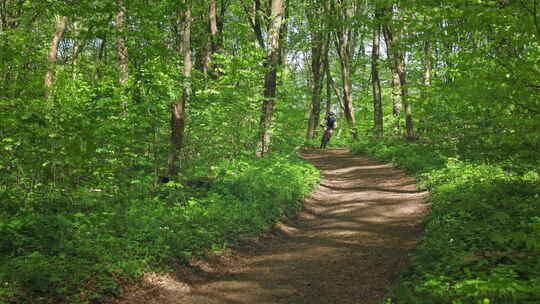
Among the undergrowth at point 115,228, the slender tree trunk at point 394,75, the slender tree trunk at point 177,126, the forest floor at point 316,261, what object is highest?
the slender tree trunk at point 394,75

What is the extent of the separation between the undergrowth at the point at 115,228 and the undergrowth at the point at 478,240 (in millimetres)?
3246

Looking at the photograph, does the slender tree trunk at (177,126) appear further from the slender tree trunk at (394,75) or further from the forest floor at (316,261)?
the slender tree trunk at (394,75)

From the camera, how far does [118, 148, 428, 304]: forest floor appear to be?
527cm

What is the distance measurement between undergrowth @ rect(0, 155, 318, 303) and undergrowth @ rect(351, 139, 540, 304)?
3246 millimetres

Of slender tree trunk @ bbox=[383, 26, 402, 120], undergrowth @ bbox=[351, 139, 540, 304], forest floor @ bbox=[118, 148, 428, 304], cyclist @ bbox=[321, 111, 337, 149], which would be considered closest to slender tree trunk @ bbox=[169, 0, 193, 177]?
forest floor @ bbox=[118, 148, 428, 304]

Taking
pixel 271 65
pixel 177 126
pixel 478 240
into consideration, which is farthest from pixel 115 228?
pixel 271 65

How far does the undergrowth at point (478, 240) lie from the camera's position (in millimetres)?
3612

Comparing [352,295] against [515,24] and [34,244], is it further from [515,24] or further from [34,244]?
[515,24]

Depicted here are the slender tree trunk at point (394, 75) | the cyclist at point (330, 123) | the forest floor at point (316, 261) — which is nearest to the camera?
the forest floor at point (316, 261)

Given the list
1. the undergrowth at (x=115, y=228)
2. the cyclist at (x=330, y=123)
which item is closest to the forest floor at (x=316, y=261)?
the undergrowth at (x=115, y=228)

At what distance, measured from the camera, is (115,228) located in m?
6.28

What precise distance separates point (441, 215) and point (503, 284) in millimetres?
3925

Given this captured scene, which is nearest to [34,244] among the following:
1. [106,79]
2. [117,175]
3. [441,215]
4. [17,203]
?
[17,203]

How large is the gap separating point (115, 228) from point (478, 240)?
530cm
